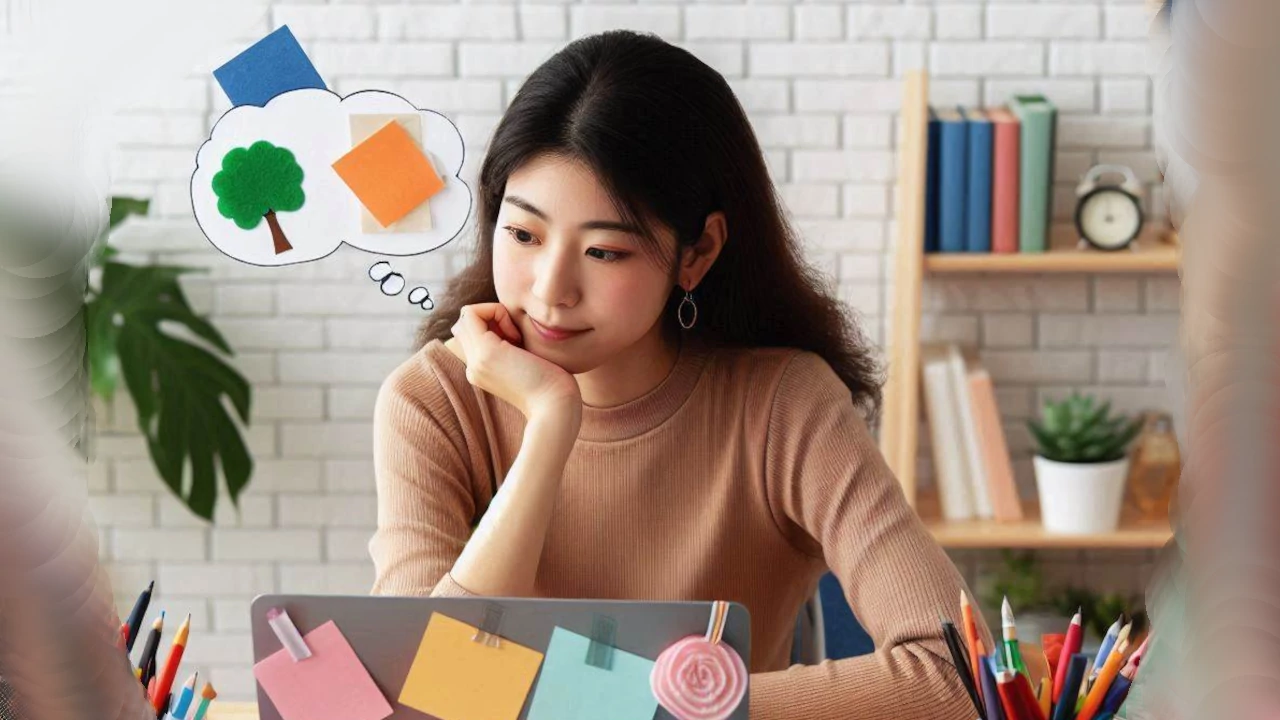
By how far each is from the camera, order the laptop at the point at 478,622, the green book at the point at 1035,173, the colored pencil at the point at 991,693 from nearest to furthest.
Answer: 1. the laptop at the point at 478,622
2. the colored pencil at the point at 991,693
3. the green book at the point at 1035,173

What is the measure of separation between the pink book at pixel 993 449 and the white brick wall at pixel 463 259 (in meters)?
0.25

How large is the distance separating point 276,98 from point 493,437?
541 millimetres

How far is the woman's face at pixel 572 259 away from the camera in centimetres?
95

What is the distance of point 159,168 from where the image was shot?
8.50 feet

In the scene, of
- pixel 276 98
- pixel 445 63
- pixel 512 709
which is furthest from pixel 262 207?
pixel 445 63

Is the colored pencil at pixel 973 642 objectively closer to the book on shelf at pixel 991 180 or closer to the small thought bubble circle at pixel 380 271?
the small thought bubble circle at pixel 380 271

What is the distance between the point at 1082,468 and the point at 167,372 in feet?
5.53

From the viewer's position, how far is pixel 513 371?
41.3 inches

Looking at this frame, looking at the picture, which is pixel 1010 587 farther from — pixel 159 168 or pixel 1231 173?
pixel 1231 173

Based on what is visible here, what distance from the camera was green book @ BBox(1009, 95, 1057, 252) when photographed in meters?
2.34

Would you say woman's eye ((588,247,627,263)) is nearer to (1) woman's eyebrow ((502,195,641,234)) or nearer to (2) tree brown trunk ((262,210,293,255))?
(1) woman's eyebrow ((502,195,641,234))

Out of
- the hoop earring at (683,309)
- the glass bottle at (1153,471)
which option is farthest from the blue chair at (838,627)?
the glass bottle at (1153,471)

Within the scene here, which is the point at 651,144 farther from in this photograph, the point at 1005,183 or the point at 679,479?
the point at 1005,183

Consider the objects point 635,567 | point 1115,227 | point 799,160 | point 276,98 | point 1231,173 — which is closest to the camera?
point 1231,173
